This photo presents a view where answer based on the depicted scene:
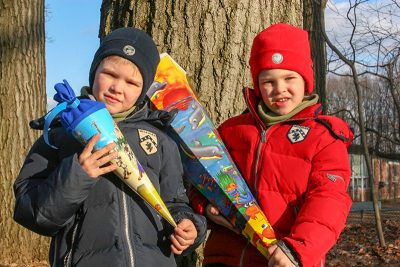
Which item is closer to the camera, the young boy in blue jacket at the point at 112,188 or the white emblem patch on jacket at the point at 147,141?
the young boy in blue jacket at the point at 112,188

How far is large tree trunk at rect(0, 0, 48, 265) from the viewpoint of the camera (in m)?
7.25

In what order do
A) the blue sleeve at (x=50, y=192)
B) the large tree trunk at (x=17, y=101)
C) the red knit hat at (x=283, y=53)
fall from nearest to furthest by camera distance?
1. the blue sleeve at (x=50, y=192)
2. the red knit hat at (x=283, y=53)
3. the large tree trunk at (x=17, y=101)

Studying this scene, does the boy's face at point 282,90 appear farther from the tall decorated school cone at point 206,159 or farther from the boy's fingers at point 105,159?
the boy's fingers at point 105,159

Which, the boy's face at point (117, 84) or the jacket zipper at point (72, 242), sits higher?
the boy's face at point (117, 84)

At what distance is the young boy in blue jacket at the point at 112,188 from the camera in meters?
2.27

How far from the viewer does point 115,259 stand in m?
2.31

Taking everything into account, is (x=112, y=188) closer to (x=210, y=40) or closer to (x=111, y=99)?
(x=111, y=99)

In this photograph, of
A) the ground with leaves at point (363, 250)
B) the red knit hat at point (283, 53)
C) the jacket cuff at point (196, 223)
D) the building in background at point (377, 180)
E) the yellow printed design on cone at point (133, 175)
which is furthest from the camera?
the building in background at point (377, 180)

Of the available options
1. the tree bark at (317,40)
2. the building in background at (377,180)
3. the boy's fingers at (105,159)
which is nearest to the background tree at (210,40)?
the boy's fingers at (105,159)

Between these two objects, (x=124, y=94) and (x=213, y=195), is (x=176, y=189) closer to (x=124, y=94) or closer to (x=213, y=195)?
(x=213, y=195)

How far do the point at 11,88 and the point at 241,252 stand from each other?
542cm

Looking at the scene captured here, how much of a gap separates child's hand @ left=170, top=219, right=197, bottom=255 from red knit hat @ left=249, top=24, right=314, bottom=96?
0.77 meters

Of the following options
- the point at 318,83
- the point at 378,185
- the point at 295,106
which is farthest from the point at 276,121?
the point at 378,185

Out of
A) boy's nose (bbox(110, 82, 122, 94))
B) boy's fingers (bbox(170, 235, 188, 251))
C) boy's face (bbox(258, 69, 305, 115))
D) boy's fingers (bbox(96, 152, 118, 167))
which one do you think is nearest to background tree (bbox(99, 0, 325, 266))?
boy's face (bbox(258, 69, 305, 115))
